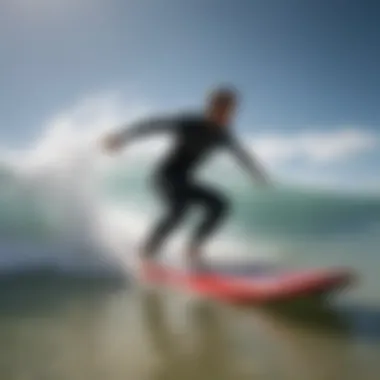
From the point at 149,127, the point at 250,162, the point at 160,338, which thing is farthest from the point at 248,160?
the point at 160,338

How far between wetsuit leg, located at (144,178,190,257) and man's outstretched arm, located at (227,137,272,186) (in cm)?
15

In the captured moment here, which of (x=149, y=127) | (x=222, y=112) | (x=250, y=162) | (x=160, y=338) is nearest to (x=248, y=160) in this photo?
(x=250, y=162)

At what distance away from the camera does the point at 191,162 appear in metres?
1.67

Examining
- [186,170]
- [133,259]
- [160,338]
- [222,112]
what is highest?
[222,112]

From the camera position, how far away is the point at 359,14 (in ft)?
5.70

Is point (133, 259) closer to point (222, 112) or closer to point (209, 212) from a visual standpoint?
point (209, 212)

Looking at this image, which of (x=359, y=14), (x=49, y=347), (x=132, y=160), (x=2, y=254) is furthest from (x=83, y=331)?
(x=359, y=14)

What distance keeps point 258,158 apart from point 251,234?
0.60ft

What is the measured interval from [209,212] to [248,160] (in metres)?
0.16

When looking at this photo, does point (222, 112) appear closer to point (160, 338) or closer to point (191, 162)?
point (191, 162)

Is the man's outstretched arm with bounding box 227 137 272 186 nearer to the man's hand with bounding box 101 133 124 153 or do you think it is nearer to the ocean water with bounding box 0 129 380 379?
the ocean water with bounding box 0 129 380 379

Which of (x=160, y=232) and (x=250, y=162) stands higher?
(x=250, y=162)

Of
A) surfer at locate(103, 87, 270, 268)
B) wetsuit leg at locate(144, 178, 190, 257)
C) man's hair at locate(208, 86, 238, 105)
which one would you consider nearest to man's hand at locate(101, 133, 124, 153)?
surfer at locate(103, 87, 270, 268)

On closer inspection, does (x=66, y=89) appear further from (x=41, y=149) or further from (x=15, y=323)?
(x=15, y=323)
